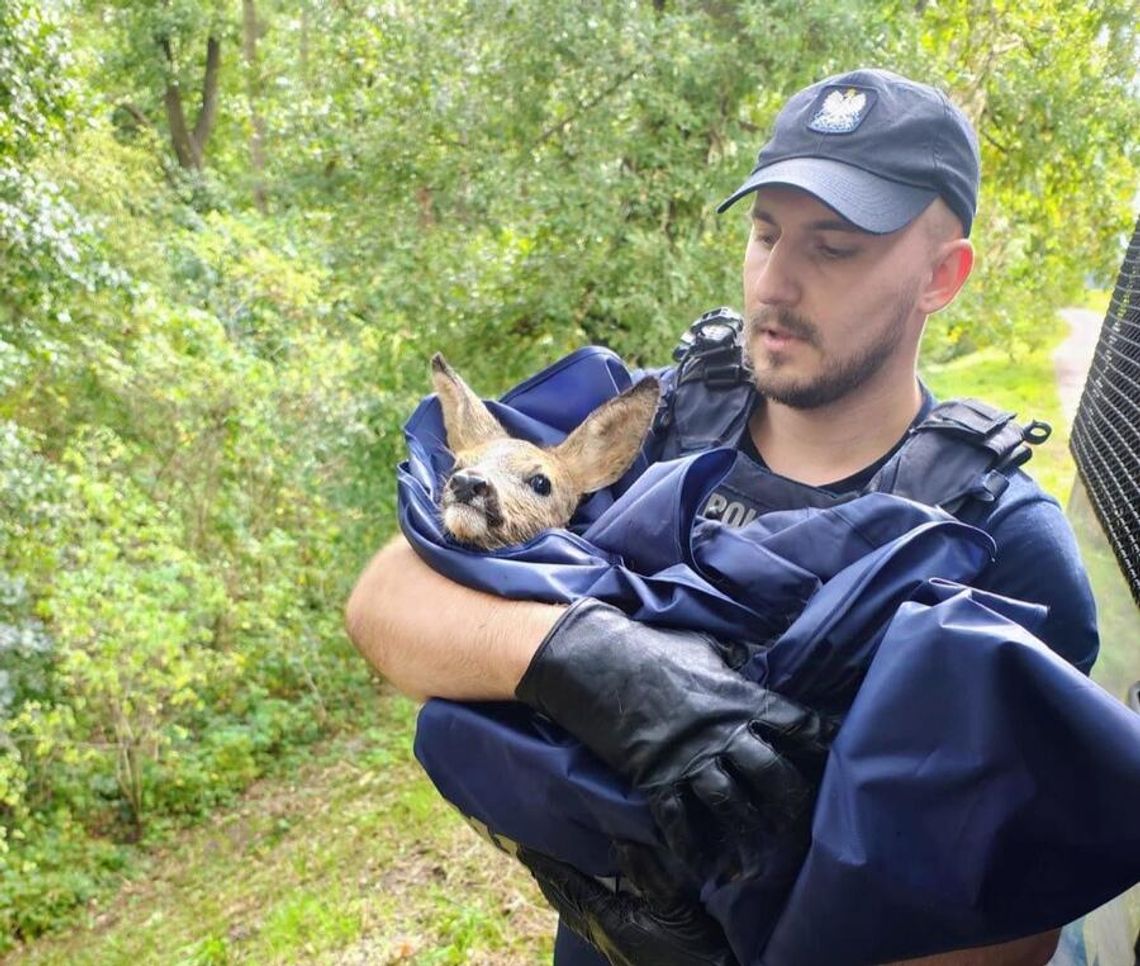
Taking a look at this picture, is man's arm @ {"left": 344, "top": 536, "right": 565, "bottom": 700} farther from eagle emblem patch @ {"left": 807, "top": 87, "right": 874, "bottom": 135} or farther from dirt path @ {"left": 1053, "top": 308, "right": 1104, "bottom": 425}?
dirt path @ {"left": 1053, "top": 308, "right": 1104, "bottom": 425}

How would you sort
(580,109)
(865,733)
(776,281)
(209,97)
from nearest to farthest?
(865,733) → (776,281) → (580,109) → (209,97)

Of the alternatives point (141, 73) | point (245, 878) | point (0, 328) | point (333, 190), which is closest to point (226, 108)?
point (141, 73)

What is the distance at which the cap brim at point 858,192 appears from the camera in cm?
228

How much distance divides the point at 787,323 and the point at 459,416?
1061 mm

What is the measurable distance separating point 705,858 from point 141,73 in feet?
71.3

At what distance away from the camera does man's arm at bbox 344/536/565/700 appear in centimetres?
183

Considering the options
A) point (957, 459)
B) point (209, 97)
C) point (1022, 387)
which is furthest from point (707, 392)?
point (209, 97)

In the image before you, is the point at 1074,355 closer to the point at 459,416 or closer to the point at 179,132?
the point at 459,416

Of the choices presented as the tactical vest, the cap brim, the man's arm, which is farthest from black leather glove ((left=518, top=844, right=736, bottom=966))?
the cap brim

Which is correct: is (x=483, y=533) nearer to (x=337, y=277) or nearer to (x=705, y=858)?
(x=705, y=858)

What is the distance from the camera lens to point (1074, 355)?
17.1 m

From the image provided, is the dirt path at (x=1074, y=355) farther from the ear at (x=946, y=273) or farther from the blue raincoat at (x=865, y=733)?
the blue raincoat at (x=865, y=733)

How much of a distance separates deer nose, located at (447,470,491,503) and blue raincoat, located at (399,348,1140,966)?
22 cm

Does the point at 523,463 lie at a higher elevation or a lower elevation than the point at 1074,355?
higher
